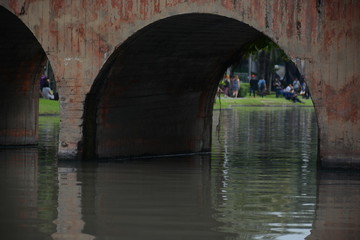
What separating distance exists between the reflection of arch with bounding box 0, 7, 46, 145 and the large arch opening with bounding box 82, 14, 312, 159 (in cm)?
320

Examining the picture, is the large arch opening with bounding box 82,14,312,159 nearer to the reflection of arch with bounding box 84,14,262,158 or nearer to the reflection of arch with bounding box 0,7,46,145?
the reflection of arch with bounding box 84,14,262,158

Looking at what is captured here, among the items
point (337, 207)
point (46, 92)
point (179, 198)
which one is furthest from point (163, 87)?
point (46, 92)

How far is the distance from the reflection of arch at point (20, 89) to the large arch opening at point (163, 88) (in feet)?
10.5

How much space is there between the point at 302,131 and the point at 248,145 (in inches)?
276

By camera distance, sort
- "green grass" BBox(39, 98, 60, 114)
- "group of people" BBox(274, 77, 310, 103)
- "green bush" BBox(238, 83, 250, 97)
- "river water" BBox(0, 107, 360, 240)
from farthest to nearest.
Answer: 1. "green bush" BBox(238, 83, 250, 97)
2. "group of people" BBox(274, 77, 310, 103)
3. "green grass" BBox(39, 98, 60, 114)
4. "river water" BBox(0, 107, 360, 240)

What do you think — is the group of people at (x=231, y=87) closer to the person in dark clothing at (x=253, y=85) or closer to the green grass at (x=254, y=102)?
the green grass at (x=254, y=102)

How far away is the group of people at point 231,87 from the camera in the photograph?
188 feet

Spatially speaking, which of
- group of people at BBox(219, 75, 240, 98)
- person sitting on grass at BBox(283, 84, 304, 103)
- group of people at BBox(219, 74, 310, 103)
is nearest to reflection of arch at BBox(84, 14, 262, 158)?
group of people at BBox(219, 74, 310, 103)

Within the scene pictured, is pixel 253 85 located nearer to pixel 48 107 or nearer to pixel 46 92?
pixel 46 92

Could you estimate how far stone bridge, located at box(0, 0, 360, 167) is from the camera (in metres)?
16.4

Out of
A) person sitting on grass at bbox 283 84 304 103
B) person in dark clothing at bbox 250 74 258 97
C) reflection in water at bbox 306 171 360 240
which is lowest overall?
reflection in water at bbox 306 171 360 240

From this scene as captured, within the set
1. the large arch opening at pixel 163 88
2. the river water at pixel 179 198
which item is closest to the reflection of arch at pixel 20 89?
the river water at pixel 179 198

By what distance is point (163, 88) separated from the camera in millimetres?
20766

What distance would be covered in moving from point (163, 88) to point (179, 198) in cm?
631
